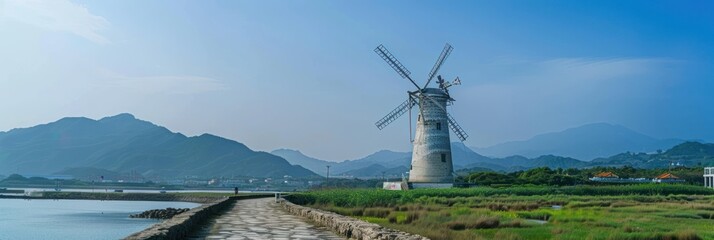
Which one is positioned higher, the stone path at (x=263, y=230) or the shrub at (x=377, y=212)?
the shrub at (x=377, y=212)

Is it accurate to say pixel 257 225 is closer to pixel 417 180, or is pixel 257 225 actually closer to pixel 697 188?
pixel 417 180

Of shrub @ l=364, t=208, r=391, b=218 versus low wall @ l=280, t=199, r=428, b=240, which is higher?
shrub @ l=364, t=208, r=391, b=218

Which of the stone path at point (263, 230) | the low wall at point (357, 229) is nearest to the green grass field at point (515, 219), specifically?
the low wall at point (357, 229)

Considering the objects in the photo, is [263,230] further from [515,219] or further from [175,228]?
[515,219]

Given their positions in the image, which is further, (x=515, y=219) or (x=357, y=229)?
(x=515, y=219)

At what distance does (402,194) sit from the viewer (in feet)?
146

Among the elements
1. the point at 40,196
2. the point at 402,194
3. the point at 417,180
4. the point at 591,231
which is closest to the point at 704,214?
the point at 591,231

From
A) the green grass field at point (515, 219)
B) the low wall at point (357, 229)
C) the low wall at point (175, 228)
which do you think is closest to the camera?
the low wall at point (175, 228)

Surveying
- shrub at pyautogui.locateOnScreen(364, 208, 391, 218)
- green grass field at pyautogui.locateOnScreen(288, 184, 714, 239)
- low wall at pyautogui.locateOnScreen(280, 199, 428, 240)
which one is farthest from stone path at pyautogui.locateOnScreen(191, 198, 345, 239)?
shrub at pyautogui.locateOnScreen(364, 208, 391, 218)

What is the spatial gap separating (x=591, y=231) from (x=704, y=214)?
12142mm

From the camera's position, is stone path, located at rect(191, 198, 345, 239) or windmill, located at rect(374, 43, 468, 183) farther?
windmill, located at rect(374, 43, 468, 183)

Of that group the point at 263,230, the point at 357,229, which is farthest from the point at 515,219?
the point at 357,229

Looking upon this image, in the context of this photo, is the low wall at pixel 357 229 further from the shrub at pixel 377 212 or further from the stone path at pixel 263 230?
the shrub at pixel 377 212

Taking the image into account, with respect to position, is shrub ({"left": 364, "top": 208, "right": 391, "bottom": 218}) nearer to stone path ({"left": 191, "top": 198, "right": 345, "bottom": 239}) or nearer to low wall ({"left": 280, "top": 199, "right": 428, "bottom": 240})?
low wall ({"left": 280, "top": 199, "right": 428, "bottom": 240})
